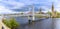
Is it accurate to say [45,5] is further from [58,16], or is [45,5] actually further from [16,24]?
[16,24]

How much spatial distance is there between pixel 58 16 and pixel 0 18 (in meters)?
0.90

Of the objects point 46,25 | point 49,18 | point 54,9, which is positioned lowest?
point 46,25

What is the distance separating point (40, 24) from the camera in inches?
66.6

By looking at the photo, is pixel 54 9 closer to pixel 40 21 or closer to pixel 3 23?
pixel 40 21

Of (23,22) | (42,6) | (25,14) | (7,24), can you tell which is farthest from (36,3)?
(7,24)

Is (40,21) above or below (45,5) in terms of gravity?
below

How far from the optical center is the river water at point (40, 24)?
169 cm

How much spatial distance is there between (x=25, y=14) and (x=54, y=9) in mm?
459

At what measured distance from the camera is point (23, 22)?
5.61 feet

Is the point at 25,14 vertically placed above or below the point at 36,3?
below

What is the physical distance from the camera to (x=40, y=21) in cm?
171

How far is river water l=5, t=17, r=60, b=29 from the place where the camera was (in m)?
1.69

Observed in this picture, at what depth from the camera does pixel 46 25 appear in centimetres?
169

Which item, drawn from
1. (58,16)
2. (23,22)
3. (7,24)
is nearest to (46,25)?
(58,16)
